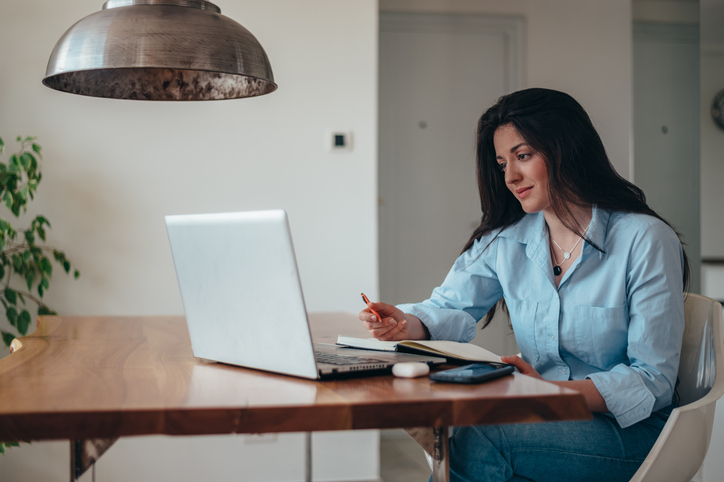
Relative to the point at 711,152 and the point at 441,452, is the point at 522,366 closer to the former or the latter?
the point at 441,452

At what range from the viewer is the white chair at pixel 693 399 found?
1.07m

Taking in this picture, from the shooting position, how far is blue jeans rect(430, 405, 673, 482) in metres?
1.11

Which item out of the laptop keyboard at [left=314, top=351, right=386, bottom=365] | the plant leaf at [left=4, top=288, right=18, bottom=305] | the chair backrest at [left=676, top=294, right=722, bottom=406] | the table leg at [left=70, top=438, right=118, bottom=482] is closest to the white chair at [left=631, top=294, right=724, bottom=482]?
the chair backrest at [left=676, top=294, right=722, bottom=406]

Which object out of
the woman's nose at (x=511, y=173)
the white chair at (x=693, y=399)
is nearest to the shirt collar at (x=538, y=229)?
the woman's nose at (x=511, y=173)

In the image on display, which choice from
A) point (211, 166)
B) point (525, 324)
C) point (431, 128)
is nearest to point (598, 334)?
point (525, 324)

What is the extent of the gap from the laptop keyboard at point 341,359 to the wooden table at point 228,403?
64mm

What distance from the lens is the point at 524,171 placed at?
4.83 feet

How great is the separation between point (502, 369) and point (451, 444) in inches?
11.6

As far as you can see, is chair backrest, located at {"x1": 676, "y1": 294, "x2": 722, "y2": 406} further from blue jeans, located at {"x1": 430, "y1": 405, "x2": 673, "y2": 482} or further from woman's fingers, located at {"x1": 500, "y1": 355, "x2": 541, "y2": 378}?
woman's fingers, located at {"x1": 500, "y1": 355, "x2": 541, "y2": 378}

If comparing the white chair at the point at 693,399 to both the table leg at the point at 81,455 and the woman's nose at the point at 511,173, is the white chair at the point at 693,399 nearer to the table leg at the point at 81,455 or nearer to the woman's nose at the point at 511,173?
the woman's nose at the point at 511,173

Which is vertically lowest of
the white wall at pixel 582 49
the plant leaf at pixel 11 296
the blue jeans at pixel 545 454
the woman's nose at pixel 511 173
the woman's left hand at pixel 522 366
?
the blue jeans at pixel 545 454

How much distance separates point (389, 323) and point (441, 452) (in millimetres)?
479

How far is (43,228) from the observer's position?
2.56 meters

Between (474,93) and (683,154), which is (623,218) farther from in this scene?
(683,154)
